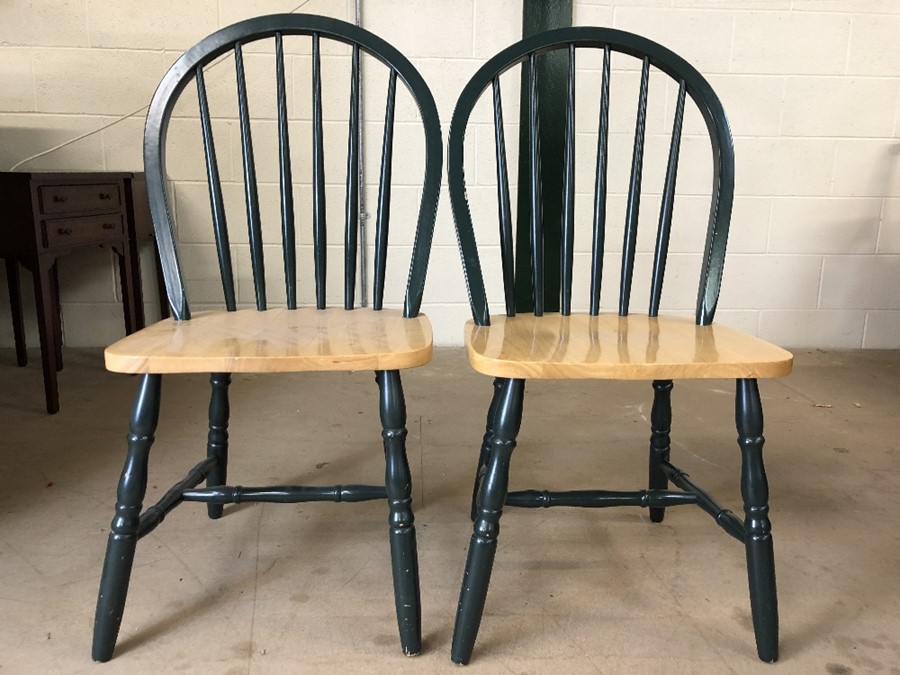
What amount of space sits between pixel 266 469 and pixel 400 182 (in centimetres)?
139

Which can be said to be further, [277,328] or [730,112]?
[730,112]

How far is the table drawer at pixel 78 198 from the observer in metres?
1.98

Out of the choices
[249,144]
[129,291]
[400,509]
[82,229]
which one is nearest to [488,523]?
[400,509]

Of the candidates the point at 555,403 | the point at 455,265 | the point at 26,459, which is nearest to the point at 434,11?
the point at 455,265

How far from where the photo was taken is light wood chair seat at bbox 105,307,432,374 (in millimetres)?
913

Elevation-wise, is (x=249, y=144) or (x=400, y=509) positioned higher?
(x=249, y=144)

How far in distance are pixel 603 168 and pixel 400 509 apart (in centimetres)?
67

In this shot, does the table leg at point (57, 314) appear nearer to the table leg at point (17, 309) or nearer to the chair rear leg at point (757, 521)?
the table leg at point (17, 309)

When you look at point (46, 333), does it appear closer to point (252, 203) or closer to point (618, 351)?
point (252, 203)

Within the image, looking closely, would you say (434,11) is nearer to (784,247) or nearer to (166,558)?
(784,247)

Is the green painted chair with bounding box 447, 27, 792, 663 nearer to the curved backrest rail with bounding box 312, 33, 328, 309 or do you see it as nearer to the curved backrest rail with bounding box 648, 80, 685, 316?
the curved backrest rail with bounding box 648, 80, 685, 316

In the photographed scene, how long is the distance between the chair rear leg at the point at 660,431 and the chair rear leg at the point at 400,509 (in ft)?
1.67

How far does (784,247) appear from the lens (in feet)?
9.29

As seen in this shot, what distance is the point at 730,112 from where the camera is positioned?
2.72 m
